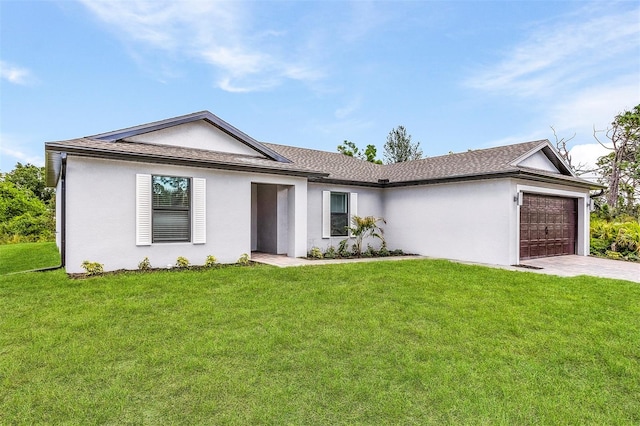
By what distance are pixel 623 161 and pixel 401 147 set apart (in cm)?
1919

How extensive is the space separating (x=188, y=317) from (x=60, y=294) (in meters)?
3.12

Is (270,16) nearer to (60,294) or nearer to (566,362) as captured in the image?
(60,294)

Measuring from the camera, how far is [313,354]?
4457 mm

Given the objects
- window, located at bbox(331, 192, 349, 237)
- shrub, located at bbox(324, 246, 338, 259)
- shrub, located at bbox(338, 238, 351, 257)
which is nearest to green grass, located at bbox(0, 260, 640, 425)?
Result: shrub, located at bbox(324, 246, 338, 259)

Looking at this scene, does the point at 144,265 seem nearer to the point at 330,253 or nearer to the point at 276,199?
the point at 276,199

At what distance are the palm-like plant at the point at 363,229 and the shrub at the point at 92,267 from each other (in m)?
8.51

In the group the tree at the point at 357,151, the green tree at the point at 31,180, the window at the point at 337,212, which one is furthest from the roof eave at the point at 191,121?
the green tree at the point at 31,180

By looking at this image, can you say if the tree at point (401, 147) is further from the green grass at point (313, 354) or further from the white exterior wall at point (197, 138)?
the green grass at point (313, 354)

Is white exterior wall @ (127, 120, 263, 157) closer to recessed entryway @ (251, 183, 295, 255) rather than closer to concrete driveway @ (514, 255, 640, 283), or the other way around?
recessed entryway @ (251, 183, 295, 255)

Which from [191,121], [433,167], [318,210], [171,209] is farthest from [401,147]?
[171,209]

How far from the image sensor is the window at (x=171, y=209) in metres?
9.64

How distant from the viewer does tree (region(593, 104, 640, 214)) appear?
26.0 meters

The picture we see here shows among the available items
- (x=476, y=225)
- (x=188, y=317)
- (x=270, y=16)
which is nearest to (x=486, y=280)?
(x=476, y=225)

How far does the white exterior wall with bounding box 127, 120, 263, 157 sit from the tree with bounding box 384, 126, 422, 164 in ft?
94.7
